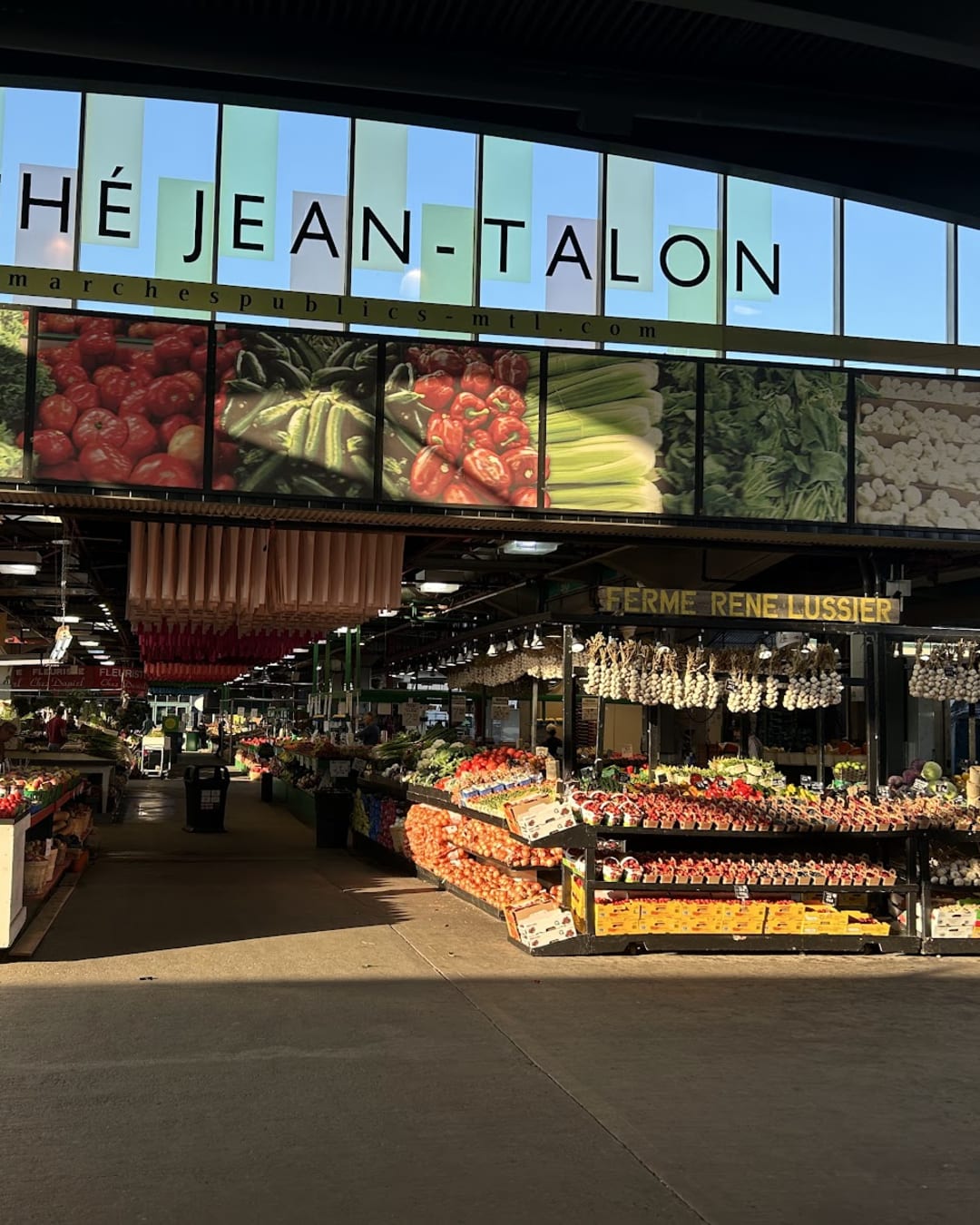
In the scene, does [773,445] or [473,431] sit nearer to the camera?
[473,431]

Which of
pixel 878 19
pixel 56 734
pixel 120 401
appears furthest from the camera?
pixel 56 734

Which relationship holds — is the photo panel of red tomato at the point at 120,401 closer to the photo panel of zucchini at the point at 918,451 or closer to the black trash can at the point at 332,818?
the photo panel of zucchini at the point at 918,451

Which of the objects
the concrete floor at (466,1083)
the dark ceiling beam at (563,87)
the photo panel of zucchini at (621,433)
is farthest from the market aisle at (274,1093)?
the dark ceiling beam at (563,87)

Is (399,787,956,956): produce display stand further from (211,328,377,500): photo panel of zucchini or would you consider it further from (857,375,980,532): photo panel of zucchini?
(211,328,377,500): photo panel of zucchini

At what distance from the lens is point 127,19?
960cm

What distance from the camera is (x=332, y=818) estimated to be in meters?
18.2

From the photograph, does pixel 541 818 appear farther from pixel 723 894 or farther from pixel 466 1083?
pixel 466 1083

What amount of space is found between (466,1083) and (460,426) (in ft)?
19.7

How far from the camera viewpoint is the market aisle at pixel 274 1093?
438 cm

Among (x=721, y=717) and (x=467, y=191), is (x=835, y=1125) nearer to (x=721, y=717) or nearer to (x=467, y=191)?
(x=467, y=191)

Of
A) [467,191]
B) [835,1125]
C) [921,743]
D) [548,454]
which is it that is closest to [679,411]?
[548,454]

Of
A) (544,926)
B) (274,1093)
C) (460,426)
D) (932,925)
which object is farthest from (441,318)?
(274,1093)

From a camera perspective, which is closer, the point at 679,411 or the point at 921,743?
the point at 679,411

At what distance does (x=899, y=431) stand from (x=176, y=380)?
6495 millimetres
